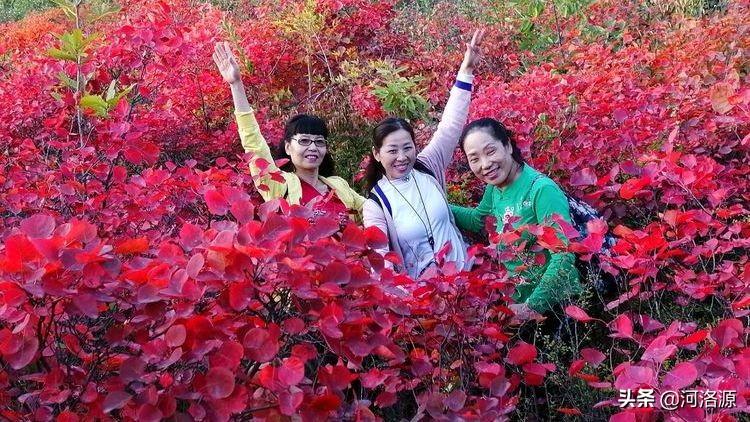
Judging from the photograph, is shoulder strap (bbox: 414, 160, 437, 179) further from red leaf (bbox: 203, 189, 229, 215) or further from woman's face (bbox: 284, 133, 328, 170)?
red leaf (bbox: 203, 189, 229, 215)

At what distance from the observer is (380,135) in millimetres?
2965

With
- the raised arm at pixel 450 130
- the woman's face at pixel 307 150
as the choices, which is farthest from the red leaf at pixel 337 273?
the raised arm at pixel 450 130

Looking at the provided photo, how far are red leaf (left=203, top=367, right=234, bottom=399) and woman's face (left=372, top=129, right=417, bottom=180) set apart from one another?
63.5 inches

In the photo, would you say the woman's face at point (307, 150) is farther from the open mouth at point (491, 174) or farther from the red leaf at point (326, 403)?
the red leaf at point (326, 403)

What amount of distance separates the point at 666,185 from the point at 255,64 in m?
3.31

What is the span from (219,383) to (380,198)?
1.56m

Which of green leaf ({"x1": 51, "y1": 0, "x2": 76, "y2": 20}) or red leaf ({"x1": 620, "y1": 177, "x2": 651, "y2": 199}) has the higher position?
green leaf ({"x1": 51, "y1": 0, "x2": 76, "y2": 20})

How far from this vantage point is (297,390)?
1.47 meters

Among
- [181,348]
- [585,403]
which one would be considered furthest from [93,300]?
[585,403]

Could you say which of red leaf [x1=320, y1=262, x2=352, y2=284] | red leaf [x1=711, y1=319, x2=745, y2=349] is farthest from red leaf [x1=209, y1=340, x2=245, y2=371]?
red leaf [x1=711, y1=319, x2=745, y2=349]

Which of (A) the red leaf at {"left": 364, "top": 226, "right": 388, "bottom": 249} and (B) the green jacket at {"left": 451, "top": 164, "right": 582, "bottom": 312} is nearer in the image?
(A) the red leaf at {"left": 364, "top": 226, "right": 388, "bottom": 249}

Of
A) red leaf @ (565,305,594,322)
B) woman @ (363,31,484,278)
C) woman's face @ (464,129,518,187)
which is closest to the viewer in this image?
red leaf @ (565,305,594,322)

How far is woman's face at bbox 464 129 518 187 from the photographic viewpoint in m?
2.73

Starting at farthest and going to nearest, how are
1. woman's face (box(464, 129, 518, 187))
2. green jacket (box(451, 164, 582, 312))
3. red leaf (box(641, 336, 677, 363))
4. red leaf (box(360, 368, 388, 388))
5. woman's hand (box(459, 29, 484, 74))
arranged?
woman's hand (box(459, 29, 484, 74)), woman's face (box(464, 129, 518, 187)), green jacket (box(451, 164, 582, 312)), red leaf (box(360, 368, 388, 388)), red leaf (box(641, 336, 677, 363))
